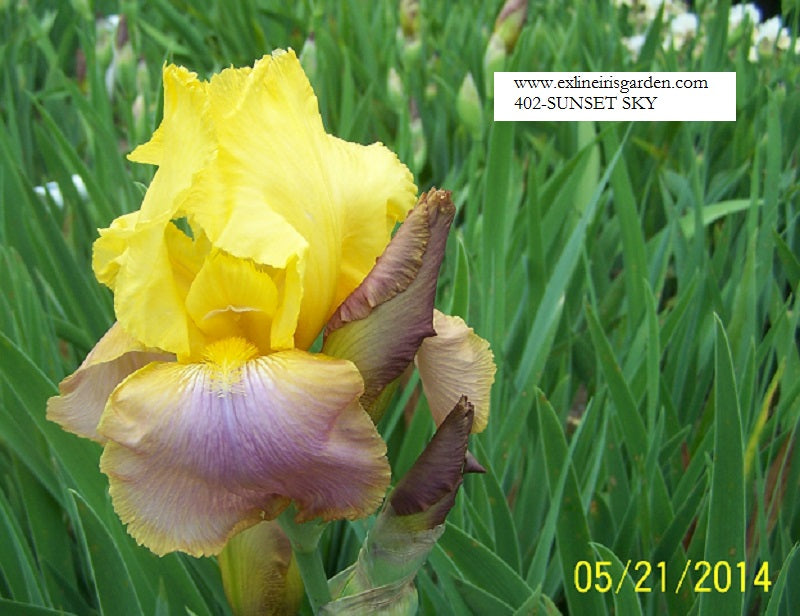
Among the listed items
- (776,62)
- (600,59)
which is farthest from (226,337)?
(776,62)

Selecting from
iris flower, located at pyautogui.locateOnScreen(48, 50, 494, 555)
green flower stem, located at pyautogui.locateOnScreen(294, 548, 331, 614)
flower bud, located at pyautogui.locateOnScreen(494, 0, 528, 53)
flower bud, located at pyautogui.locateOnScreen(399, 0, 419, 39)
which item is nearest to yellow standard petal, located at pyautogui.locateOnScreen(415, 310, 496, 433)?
iris flower, located at pyautogui.locateOnScreen(48, 50, 494, 555)

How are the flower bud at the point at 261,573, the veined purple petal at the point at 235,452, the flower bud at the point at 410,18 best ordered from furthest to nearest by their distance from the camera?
the flower bud at the point at 410,18 < the flower bud at the point at 261,573 < the veined purple petal at the point at 235,452

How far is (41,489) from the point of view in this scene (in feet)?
2.65

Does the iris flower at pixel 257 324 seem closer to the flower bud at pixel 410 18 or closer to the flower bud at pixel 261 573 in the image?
the flower bud at pixel 261 573

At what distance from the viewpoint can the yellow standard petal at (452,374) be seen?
530 mm

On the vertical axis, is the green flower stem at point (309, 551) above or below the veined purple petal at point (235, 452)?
below

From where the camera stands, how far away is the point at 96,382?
52 centimetres

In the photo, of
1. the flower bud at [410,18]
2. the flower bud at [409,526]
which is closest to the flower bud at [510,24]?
the flower bud at [410,18]
